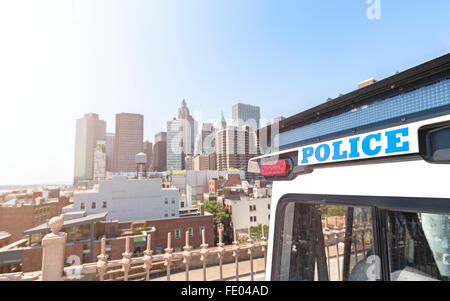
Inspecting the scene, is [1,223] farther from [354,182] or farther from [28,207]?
[354,182]

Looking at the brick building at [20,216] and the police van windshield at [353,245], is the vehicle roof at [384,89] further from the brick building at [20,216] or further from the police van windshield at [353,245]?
the brick building at [20,216]

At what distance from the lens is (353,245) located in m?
2.04

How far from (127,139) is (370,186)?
366ft

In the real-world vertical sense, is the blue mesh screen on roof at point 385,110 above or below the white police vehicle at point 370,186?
above

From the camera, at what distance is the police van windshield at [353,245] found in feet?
5.01

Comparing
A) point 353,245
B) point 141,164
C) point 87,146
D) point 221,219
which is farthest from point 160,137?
point 353,245

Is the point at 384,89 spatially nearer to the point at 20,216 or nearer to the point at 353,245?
the point at 353,245

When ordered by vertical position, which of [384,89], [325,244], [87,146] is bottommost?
[325,244]

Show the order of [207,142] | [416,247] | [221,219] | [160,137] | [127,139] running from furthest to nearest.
→ [160,137], [127,139], [221,219], [207,142], [416,247]

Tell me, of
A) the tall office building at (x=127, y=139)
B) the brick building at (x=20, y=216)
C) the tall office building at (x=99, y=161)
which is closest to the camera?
the brick building at (x=20, y=216)

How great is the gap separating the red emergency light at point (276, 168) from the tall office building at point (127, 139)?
345ft

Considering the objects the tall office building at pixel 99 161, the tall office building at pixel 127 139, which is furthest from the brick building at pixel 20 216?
the tall office building at pixel 127 139

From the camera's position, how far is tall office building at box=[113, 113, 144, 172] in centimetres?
9962
